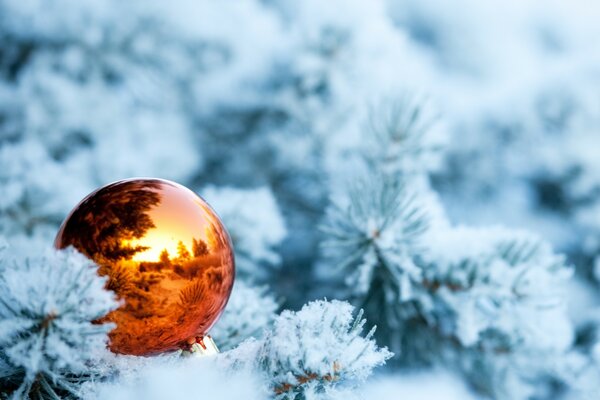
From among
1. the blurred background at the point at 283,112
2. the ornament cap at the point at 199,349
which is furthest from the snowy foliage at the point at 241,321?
the blurred background at the point at 283,112

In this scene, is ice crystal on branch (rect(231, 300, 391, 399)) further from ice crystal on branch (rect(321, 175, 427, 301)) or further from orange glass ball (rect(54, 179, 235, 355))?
ice crystal on branch (rect(321, 175, 427, 301))

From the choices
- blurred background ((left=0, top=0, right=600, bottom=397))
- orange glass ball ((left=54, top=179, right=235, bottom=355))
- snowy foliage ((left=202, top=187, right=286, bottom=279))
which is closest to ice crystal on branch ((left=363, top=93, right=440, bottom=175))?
blurred background ((left=0, top=0, right=600, bottom=397))

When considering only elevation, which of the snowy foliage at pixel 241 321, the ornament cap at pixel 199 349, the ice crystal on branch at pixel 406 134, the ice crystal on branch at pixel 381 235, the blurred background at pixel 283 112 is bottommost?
the ornament cap at pixel 199 349

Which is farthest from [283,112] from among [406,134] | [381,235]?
[381,235]

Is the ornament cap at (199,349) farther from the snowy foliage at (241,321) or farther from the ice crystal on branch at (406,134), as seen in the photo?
the ice crystal on branch at (406,134)

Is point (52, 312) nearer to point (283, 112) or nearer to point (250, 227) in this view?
point (250, 227)

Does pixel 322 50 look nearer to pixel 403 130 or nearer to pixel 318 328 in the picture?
pixel 403 130

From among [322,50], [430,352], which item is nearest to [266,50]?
[322,50]
